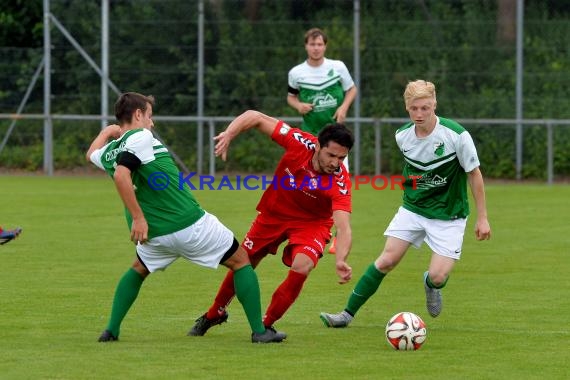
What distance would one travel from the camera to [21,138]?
22.5 m

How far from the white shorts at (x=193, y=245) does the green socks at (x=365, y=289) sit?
122 centimetres

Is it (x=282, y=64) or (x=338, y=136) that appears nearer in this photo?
(x=338, y=136)

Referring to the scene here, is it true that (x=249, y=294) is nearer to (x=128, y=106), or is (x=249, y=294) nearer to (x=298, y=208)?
(x=298, y=208)

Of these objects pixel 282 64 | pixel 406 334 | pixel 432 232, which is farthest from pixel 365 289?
pixel 282 64

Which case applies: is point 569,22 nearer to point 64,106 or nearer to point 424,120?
point 64,106

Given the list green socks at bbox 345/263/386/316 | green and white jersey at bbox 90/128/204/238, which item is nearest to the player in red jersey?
green and white jersey at bbox 90/128/204/238

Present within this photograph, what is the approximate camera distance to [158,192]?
7.38m

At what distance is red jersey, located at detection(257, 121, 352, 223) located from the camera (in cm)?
779

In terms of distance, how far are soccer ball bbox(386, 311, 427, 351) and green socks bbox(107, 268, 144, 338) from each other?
1.54m

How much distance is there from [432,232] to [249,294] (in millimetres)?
1455

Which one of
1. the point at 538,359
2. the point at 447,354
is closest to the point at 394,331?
the point at 447,354

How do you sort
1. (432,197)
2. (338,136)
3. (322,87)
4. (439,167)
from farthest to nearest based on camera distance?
(322,87) < (432,197) < (439,167) < (338,136)

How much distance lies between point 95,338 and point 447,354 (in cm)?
214

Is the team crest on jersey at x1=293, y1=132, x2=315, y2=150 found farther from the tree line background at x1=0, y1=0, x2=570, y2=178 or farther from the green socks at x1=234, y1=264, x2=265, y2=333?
the tree line background at x1=0, y1=0, x2=570, y2=178
